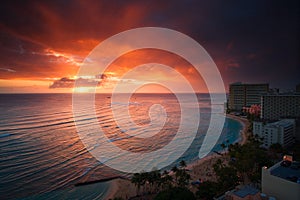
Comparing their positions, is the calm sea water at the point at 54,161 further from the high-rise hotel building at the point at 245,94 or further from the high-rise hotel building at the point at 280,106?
the high-rise hotel building at the point at 245,94

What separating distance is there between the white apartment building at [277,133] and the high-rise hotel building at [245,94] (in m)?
46.6

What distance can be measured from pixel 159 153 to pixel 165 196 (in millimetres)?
19057

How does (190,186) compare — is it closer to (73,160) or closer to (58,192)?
(58,192)

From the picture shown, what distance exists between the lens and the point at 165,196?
A: 1301 centimetres

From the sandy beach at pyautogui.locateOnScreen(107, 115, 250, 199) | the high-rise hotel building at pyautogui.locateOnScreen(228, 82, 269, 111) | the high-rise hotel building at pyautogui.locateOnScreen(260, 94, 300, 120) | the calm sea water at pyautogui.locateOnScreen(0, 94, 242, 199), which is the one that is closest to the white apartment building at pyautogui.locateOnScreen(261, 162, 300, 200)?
the sandy beach at pyautogui.locateOnScreen(107, 115, 250, 199)

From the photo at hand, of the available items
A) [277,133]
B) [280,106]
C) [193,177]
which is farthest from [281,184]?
[280,106]

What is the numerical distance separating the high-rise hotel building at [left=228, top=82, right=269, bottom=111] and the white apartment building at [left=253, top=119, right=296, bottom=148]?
153 ft

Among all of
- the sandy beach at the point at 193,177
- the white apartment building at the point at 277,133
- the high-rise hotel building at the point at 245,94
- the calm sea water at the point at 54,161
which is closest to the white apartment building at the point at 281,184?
the sandy beach at the point at 193,177

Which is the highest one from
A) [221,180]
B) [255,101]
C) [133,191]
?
[255,101]

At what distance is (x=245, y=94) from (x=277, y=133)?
174ft

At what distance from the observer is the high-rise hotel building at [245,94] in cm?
7468

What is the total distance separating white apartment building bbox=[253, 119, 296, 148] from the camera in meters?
30.2

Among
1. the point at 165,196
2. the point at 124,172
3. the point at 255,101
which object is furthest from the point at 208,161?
the point at 255,101

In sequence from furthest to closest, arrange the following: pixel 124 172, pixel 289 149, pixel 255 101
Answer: pixel 255 101
pixel 289 149
pixel 124 172
